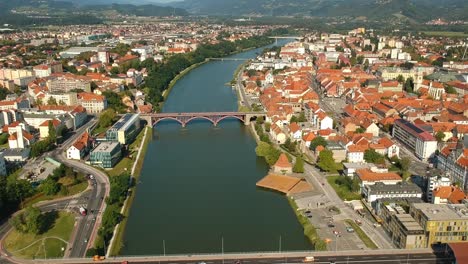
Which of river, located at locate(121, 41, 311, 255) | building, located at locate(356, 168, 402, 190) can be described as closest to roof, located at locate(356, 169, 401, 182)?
building, located at locate(356, 168, 402, 190)

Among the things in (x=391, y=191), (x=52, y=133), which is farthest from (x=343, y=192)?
(x=52, y=133)

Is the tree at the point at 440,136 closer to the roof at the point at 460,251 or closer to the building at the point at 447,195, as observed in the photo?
the building at the point at 447,195

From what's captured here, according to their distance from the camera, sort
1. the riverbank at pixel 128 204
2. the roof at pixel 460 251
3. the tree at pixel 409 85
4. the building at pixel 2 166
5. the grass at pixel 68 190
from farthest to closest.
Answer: the tree at pixel 409 85 < the building at pixel 2 166 < the grass at pixel 68 190 < the riverbank at pixel 128 204 < the roof at pixel 460 251

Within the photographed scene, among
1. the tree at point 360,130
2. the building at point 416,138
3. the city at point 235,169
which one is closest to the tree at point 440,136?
the city at point 235,169

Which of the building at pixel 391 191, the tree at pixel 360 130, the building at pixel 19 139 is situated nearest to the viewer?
the building at pixel 391 191

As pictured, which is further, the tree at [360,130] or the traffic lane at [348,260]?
the tree at [360,130]

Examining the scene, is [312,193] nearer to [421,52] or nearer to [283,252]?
[283,252]

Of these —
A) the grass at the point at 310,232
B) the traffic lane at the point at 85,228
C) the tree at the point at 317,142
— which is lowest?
the grass at the point at 310,232

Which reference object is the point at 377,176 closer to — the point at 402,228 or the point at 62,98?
the point at 402,228

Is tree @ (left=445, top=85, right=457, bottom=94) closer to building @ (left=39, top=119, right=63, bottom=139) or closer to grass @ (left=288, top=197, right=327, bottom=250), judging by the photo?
grass @ (left=288, top=197, right=327, bottom=250)
